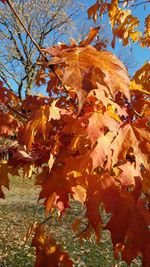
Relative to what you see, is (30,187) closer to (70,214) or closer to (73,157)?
(70,214)

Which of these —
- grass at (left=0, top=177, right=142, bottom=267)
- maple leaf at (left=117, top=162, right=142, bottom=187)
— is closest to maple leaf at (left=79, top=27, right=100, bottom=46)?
maple leaf at (left=117, top=162, right=142, bottom=187)

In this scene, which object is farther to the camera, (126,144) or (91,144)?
(91,144)

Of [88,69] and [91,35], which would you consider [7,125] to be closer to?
[91,35]

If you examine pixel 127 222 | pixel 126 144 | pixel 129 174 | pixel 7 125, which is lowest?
pixel 127 222

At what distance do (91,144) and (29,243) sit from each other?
4733mm

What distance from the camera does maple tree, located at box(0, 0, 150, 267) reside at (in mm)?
1112

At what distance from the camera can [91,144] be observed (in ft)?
4.58

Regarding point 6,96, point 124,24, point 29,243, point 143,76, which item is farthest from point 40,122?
point 29,243

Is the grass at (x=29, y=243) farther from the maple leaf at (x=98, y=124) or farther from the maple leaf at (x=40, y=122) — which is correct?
the maple leaf at (x=98, y=124)

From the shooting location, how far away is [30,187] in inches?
524

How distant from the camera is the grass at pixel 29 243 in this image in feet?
16.5

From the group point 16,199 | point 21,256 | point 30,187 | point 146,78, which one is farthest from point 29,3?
point 146,78

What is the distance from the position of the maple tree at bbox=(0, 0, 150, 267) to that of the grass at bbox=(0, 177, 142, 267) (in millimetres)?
1887

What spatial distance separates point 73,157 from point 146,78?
4.02 feet
